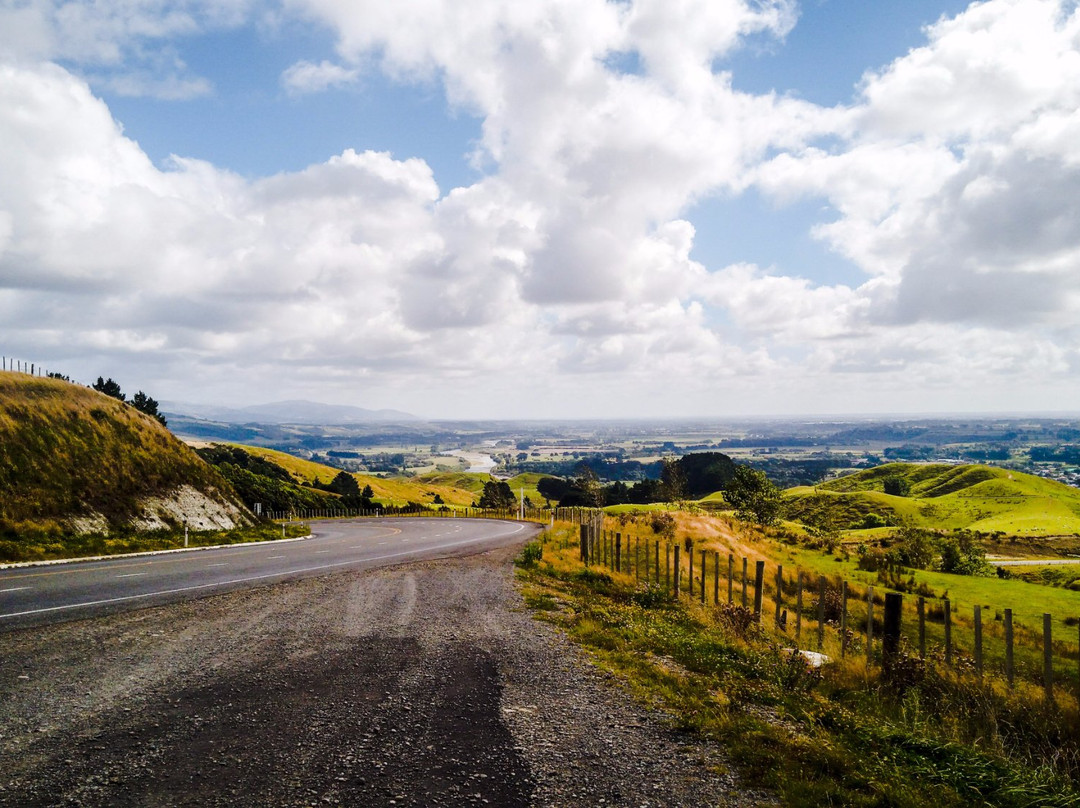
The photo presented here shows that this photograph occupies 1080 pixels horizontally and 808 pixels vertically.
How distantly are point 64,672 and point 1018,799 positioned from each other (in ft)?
42.4

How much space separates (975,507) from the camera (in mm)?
134125

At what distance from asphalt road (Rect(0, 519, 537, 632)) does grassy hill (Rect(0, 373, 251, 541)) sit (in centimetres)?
718

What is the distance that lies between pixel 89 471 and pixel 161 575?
20289 millimetres

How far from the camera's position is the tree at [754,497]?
246ft

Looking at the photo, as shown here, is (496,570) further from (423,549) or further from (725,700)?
(725,700)

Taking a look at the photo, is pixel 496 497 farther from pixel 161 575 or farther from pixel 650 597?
pixel 650 597

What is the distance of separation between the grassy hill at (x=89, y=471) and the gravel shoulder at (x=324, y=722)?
22.7 m

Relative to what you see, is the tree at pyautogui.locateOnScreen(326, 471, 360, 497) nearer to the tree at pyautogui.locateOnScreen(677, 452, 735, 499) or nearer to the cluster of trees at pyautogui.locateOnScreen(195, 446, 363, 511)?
the cluster of trees at pyautogui.locateOnScreen(195, 446, 363, 511)

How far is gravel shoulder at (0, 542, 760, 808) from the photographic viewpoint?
19.8ft

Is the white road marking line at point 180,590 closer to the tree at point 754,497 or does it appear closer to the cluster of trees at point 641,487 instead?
the cluster of trees at point 641,487

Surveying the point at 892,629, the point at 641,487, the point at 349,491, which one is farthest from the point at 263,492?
the point at 641,487

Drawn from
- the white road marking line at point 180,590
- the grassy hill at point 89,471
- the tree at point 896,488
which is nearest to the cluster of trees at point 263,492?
the grassy hill at point 89,471

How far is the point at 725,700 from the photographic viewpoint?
29.0 ft

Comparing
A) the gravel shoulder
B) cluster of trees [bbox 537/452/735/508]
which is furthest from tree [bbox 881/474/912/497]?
the gravel shoulder
